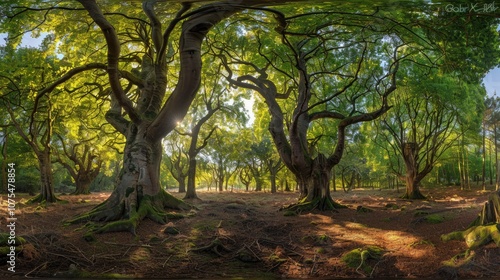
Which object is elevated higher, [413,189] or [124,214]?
[124,214]

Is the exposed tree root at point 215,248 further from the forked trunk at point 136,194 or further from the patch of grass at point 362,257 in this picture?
the forked trunk at point 136,194

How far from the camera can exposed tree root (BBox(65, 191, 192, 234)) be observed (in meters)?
3.23

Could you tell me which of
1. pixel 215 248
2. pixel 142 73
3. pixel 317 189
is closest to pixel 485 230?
pixel 215 248

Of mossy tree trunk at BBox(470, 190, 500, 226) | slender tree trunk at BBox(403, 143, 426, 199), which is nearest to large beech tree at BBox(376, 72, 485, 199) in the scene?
slender tree trunk at BBox(403, 143, 426, 199)

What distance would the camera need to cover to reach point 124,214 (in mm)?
3770

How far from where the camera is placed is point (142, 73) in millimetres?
6148

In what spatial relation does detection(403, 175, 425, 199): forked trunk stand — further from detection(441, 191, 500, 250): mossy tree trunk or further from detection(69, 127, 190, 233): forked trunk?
detection(69, 127, 190, 233): forked trunk

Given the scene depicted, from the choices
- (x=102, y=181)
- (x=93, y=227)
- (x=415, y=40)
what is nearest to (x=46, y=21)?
(x=93, y=227)

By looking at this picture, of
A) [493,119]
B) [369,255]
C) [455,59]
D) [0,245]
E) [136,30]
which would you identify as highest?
[136,30]

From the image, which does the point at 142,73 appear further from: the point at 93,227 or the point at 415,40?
the point at 415,40

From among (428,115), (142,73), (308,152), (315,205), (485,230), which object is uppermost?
(142,73)

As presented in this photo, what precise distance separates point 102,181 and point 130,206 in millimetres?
9261

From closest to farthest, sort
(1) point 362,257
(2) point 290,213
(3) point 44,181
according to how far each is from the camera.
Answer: (1) point 362,257, (3) point 44,181, (2) point 290,213

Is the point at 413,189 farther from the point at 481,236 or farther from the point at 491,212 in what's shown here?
the point at 481,236
